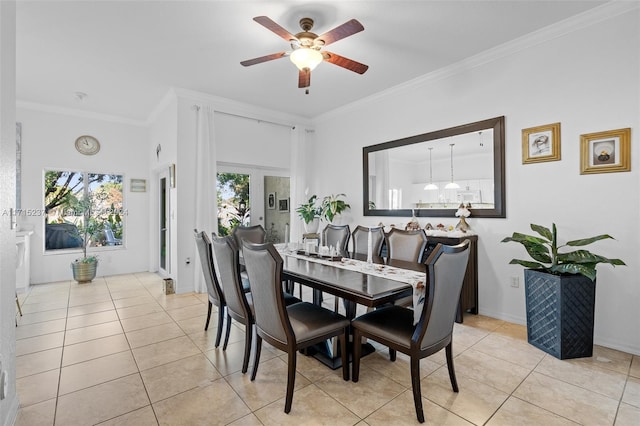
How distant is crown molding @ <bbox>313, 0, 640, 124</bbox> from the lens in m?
2.63

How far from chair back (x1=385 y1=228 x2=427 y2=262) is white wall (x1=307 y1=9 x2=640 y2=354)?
35.1 inches

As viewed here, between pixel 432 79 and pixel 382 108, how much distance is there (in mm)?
843

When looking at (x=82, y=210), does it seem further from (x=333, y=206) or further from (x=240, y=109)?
(x=333, y=206)

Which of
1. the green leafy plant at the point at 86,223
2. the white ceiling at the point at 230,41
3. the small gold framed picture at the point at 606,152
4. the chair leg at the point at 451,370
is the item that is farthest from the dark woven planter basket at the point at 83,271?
the small gold framed picture at the point at 606,152

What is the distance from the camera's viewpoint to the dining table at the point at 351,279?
1.93 metres

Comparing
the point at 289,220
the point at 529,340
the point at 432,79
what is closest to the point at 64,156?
the point at 289,220

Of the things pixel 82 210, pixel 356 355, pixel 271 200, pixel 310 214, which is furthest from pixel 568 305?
pixel 82 210

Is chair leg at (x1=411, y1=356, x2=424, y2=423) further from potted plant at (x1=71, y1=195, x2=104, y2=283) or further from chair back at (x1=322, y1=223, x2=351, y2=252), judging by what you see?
potted plant at (x1=71, y1=195, x2=104, y2=283)

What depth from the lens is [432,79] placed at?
3.94 m

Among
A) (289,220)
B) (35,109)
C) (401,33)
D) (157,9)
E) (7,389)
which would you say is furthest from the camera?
(289,220)

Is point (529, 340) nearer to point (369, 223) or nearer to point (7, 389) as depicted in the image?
point (369, 223)

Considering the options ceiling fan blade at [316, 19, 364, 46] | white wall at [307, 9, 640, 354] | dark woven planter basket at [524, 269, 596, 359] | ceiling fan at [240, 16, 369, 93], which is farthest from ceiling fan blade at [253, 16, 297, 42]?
dark woven planter basket at [524, 269, 596, 359]

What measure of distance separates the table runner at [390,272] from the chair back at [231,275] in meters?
0.76

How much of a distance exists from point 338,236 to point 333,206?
119cm
